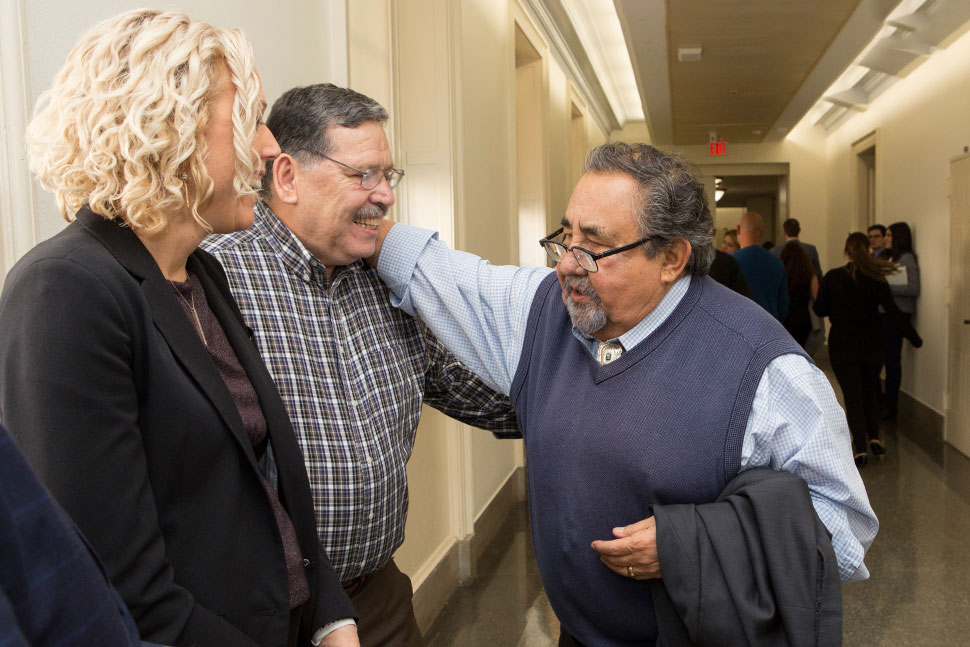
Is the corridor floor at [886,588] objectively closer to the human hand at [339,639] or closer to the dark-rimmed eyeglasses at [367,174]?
the human hand at [339,639]

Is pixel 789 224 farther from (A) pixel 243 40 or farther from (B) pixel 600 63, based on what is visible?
(A) pixel 243 40

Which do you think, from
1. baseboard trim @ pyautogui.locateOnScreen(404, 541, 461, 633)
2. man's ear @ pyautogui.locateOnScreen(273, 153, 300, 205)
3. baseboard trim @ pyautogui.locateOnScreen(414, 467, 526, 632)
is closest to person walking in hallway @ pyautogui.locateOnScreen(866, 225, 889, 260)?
baseboard trim @ pyautogui.locateOnScreen(414, 467, 526, 632)

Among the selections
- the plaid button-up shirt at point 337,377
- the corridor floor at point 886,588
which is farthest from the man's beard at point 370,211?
the corridor floor at point 886,588

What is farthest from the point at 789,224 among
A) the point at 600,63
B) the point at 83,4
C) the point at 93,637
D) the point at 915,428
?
the point at 93,637

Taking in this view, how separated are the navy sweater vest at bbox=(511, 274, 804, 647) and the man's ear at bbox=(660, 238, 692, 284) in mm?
49

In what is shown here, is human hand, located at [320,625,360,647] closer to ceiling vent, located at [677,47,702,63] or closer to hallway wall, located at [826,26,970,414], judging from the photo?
ceiling vent, located at [677,47,702,63]

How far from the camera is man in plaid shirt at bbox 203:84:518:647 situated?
160cm

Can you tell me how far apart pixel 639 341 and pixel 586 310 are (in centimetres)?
13

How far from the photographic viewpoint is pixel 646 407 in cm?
156

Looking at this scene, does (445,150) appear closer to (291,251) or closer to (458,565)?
(458,565)

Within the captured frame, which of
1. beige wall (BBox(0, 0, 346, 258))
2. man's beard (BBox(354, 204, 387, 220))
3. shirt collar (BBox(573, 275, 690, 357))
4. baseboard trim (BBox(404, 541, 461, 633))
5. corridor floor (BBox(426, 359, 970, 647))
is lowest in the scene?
corridor floor (BBox(426, 359, 970, 647))

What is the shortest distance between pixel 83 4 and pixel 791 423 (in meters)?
1.55

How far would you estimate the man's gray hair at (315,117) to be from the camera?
5.65 feet

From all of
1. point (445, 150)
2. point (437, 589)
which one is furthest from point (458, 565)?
point (445, 150)
